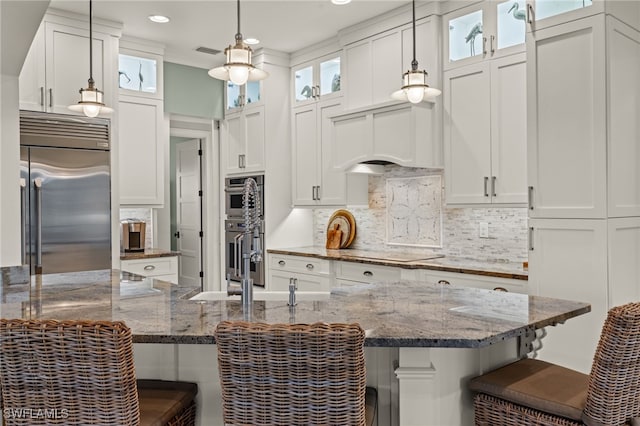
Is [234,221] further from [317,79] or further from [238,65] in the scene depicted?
[238,65]

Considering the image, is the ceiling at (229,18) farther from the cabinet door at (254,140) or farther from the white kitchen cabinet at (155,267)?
the white kitchen cabinet at (155,267)

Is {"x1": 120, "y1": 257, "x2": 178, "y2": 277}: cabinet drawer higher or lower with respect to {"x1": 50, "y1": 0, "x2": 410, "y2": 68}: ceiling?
lower

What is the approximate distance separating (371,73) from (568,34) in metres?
1.81

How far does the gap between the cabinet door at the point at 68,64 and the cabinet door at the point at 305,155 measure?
184 centimetres

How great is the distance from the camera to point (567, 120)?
2.91m

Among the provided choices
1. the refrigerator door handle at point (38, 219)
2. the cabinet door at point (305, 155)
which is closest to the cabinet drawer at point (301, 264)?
the cabinet door at point (305, 155)

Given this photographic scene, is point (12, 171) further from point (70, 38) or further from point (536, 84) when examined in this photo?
point (536, 84)

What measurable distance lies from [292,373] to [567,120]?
237cm

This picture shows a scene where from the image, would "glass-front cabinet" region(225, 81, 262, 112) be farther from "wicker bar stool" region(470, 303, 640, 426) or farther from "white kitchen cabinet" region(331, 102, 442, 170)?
"wicker bar stool" region(470, 303, 640, 426)

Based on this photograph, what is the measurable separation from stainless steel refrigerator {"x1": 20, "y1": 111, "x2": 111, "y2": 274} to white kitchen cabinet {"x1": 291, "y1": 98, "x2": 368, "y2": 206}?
1.83 metres

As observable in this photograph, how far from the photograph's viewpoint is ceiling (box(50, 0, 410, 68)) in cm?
404

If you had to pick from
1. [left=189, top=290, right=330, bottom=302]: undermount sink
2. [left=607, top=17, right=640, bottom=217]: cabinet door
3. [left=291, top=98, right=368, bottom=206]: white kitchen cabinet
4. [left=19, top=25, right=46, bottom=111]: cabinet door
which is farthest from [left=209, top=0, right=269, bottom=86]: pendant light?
[left=19, top=25, right=46, bottom=111]: cabinet door

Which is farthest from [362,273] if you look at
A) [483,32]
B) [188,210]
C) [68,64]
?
[68,64]

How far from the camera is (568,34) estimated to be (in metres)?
2.91
